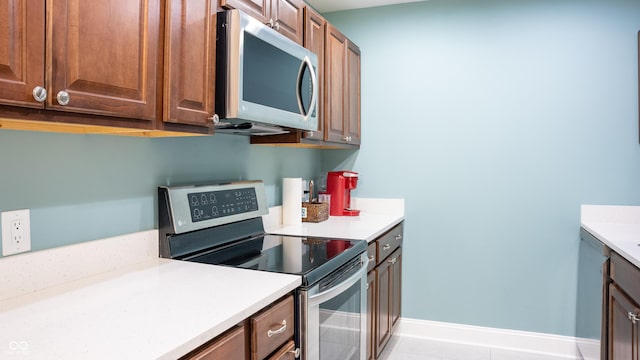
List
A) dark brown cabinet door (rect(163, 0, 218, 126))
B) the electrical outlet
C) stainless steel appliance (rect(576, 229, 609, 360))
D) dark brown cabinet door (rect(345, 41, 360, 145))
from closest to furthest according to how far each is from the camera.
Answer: the electrical outlet, dark brown cabinet door (rect(163, 0, 218, 126)), stainless steel appliance (rect(576, 229, 609, 360)), dark brown cabinet door (rect(345, 41, 360, 145))

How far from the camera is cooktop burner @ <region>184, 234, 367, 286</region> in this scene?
1497 millimetres

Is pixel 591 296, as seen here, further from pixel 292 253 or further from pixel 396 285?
pixel 292 253

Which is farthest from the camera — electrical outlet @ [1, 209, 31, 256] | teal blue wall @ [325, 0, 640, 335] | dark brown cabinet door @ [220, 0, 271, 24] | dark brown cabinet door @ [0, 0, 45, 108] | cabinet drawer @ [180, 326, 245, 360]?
teal blue wall @ [325, 0, 640, 335]

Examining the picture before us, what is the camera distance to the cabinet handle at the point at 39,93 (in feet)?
2.91

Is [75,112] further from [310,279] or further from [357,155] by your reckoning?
[357,155]

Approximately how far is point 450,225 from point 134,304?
2.29 meters

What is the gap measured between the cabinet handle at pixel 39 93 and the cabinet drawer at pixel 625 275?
2039 millimetres

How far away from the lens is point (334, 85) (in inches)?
102

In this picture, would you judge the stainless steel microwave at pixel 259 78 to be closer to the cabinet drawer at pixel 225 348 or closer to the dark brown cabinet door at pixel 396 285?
the cabinet drawer at pixel 225 348

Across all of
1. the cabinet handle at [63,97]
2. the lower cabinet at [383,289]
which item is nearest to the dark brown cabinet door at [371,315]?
the lower cabinet at [383,289]

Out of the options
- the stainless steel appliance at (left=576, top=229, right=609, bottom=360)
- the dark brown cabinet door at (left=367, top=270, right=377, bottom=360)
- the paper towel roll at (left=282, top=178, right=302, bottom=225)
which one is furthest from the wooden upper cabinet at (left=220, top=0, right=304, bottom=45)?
the stainless steel appliance at (left=576, top=229, right=609, bottom=360)

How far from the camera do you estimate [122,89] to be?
1.11 m

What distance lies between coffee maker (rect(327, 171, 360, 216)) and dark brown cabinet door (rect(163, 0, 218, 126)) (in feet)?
5.16

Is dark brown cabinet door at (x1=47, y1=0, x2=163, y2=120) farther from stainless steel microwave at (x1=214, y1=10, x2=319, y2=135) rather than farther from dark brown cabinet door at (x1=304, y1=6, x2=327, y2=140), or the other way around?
dark brown cabinet door at (x1=304, y1=6, x2=327, y2=140)
